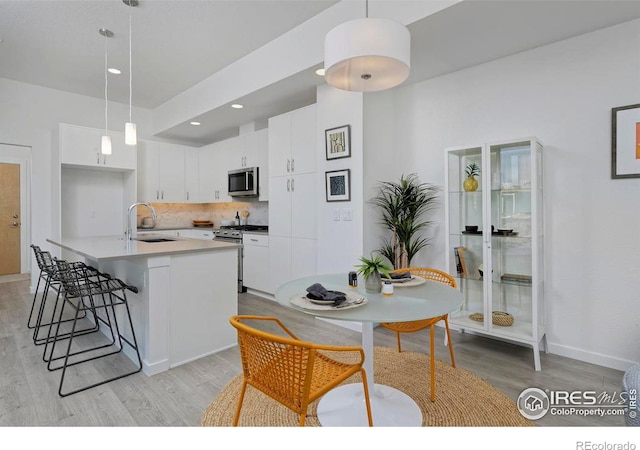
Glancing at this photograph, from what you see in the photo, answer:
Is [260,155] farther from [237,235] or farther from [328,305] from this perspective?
[328,305]

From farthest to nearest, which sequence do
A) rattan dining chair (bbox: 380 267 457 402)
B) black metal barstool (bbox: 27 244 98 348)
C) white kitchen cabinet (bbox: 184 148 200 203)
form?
white kitchen cabinet (bbox: 184 148 200 203) → black metal barstool (bbox: 27 244 98 348) → rattan dining chair (bbox: 380 267 457 402)

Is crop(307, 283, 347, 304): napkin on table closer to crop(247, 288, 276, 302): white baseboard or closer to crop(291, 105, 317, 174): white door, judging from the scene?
crop(291, 105, 317, 174): white door

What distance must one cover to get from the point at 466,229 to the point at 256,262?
2.73 m

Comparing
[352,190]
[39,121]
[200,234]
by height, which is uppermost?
[39,121]

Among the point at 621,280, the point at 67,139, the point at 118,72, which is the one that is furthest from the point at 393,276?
the point at 67,139

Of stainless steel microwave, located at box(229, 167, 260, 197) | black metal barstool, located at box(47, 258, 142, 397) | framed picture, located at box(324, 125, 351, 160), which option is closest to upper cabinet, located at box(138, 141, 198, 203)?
stainless steel microwave, located at box(229, 167, 260, 197)

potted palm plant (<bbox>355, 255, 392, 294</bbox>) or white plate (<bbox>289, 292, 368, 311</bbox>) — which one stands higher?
potted palm plant (<bbox>355, 255, 392, 294</bbox>)

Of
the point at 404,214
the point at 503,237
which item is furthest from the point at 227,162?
the point at 503,237

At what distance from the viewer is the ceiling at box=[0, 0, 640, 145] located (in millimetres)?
2381

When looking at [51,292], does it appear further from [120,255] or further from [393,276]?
[393,276]

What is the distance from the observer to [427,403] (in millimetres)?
2059

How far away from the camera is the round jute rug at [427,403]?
6.18ft

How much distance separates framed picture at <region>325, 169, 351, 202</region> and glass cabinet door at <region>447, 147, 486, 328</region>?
0.93 m

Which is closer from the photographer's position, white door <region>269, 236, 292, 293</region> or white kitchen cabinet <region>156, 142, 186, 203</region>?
white door <region>269, 236, 292, 293</region>
